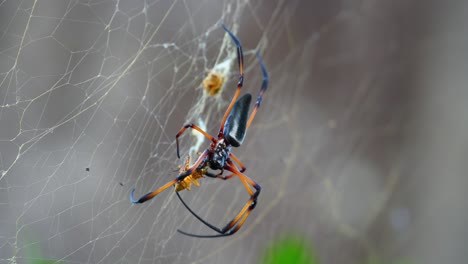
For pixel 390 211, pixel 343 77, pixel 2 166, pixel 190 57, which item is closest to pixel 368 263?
pixel 390 211

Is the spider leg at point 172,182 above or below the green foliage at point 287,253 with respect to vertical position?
above

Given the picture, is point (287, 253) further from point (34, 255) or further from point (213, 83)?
point (34, 255)

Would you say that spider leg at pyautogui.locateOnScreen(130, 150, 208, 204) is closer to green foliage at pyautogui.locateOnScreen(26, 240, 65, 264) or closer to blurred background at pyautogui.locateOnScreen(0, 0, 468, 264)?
blurred background at pyautogui.locateOnScreen(0, 0, 468, 264)

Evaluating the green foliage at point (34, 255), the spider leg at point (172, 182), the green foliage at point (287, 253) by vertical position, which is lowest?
the green foliage at point (287, 253)

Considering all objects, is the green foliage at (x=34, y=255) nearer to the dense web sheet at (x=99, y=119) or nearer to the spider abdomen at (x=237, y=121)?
the dense web sheet at (x=99, y=119)

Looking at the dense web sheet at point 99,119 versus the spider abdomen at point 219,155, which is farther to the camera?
the spider abdomen at point 219,155

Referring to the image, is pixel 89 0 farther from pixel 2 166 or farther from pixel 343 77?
pixel 343 77

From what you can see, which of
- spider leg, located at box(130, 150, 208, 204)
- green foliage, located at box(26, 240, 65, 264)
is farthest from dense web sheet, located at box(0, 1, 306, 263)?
spider leg, located at box(130, 150, 208, 204)

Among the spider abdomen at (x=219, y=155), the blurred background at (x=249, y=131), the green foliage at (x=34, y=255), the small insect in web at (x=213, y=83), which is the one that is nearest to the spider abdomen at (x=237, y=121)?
the spider abdomen at (x=219, y=155)

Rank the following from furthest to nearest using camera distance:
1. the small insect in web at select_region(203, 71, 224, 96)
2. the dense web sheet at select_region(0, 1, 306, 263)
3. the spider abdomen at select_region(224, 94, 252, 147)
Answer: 1. the small insect in web at select_region(203, 71, 224, 96)
2. the spider abdomen at select_region(224, 94, 252, 147)
3. the dense web sheet at select_region(0, 1, 306, 263)
